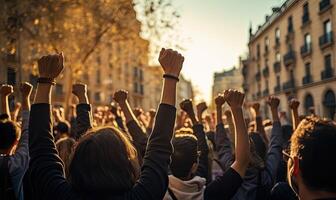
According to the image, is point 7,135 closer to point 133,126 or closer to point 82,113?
point 82,113

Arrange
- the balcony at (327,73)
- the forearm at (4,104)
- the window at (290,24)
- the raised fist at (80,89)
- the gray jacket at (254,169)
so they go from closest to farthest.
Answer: the gray jacket at (254,169) < the raised fist at (80,89) < the forearm at (4,104) < the balcony at (327,73) < the window at (290,24)

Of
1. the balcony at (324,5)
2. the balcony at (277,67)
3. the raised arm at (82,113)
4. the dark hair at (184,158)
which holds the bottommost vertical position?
the dark hair at (184,158)

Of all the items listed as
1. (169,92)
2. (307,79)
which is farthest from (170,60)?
(307,79)

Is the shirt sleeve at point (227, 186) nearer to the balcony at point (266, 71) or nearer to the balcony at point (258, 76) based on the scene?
the balcony at point (266, 71)

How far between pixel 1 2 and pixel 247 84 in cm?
3887

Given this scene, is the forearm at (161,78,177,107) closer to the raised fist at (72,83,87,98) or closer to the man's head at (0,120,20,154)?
the raised fist at (72,83,87,98)

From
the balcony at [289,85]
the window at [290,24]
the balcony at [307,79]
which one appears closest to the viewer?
the balcony at [307,79]

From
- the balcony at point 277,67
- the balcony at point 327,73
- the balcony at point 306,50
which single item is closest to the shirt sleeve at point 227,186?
the balcony at point 327,73

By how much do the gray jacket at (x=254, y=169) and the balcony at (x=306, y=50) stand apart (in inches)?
1131

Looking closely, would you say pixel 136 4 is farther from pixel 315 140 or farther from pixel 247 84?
pixel 247 84

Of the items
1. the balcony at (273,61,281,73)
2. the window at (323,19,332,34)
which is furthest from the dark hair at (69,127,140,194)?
the balcony at (273,61,281,73)

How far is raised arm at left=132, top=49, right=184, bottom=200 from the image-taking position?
1699 mm

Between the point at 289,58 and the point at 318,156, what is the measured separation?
3409cm

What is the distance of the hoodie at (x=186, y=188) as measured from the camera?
246cm
